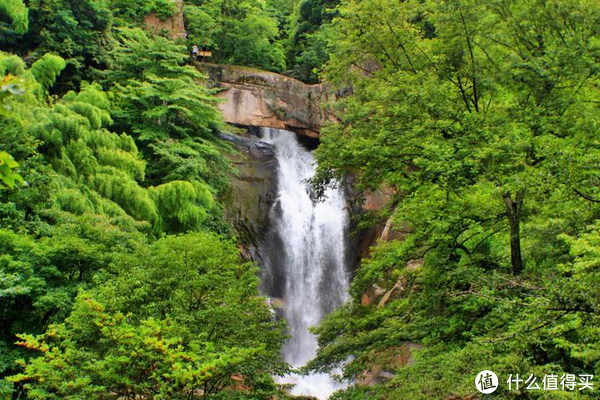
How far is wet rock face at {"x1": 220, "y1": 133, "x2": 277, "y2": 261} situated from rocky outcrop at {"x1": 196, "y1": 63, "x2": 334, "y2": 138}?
142cm

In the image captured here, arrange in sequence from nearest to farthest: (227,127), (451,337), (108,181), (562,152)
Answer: (562,152), (451,337), (108,181), (227,127)

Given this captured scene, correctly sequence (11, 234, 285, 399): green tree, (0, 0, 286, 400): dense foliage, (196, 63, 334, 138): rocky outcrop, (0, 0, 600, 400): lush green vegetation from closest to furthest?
(0, 0, 600, 400): lush green vegetation < (11, 234, 285, 399): green tree < (0, 0, 286, 400): dense foliage < (196, 63, 334, 138): rocky outcrop

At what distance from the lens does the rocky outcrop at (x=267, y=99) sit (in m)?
24.1

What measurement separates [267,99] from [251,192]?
6214mm

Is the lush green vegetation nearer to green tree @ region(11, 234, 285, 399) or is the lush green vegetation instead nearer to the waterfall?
green tree @ region(11, 234, 285, 399)

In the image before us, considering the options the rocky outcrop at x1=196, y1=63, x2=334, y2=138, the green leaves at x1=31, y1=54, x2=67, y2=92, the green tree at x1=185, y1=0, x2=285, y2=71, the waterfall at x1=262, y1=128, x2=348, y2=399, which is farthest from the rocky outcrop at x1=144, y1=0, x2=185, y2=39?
the waterfall at x1=262, y1=128, x2=348, y2=399

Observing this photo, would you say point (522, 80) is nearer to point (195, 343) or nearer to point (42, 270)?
point (195, 343)

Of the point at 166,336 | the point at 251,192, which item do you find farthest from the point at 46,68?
the point at 166,336

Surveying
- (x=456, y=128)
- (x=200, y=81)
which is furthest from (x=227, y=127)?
(x=456, y=128)

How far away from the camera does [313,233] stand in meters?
21.3

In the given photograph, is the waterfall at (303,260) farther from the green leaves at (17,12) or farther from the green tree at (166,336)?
the green leaves at (17,12)

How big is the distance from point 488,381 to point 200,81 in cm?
2099

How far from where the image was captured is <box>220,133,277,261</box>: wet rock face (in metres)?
19.6

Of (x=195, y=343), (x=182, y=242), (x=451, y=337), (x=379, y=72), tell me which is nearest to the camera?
(x=195, y=343)
